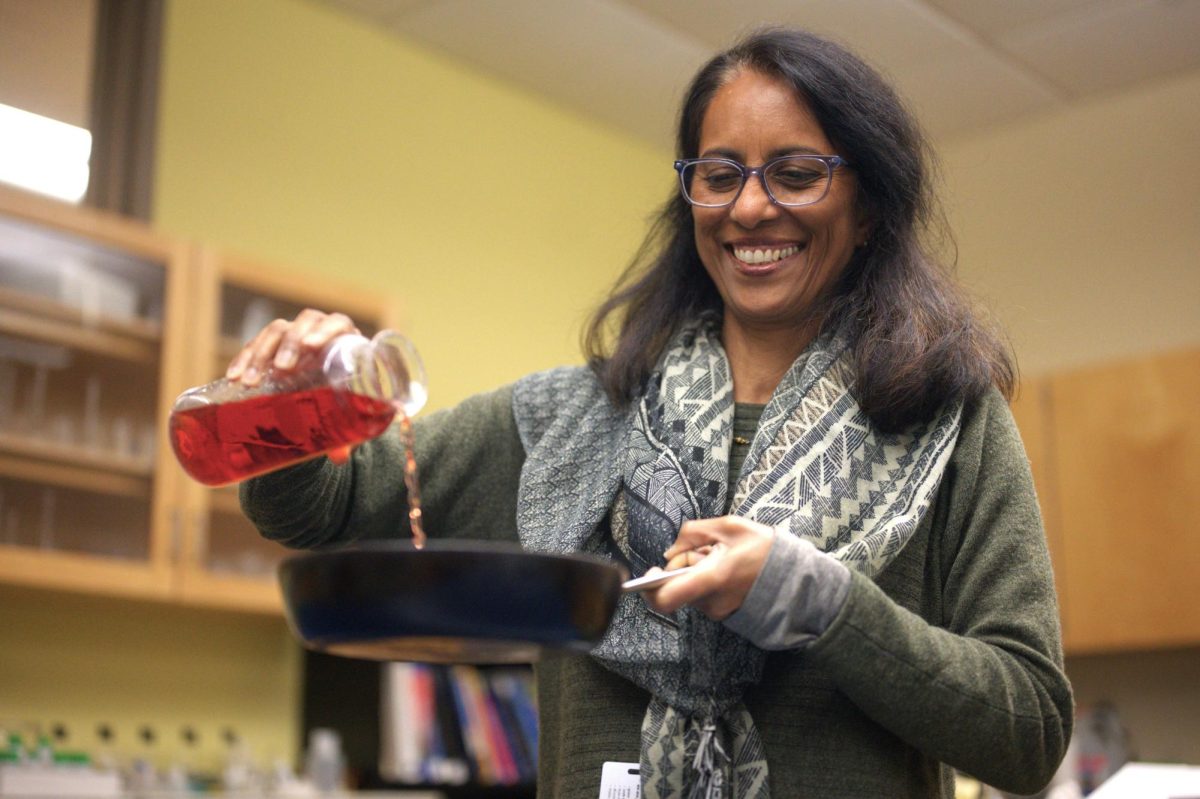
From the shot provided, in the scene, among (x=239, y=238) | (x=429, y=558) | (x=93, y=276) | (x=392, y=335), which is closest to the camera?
(x=429, y=558)

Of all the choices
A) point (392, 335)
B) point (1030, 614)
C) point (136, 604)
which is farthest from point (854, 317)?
point (136, 604)

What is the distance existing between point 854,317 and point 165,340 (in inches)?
87.6

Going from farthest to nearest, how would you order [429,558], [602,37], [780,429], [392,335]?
[602,37] < [780,429] < [392,335] < [429,558]

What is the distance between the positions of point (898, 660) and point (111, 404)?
2.47 m

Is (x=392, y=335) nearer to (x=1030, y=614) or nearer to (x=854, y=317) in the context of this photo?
(x=854, y=317)

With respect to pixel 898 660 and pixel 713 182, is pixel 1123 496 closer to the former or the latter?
pixel 713 182

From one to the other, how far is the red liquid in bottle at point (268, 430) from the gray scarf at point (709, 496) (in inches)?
9.2

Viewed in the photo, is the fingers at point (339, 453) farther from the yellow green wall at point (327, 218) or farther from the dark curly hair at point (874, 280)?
the yellow green wall at point (327, 218)

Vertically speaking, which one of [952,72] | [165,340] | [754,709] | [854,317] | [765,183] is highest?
[952,72]

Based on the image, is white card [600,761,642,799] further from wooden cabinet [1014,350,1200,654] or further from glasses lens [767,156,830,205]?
wooden cabinet [1014,350,1200,654]

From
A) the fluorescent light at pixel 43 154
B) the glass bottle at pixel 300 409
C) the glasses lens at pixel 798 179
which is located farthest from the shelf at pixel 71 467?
the glasses lens at pixel 798 179

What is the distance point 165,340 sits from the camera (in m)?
3.25

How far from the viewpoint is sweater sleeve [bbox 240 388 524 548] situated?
134 cm

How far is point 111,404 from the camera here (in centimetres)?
320
